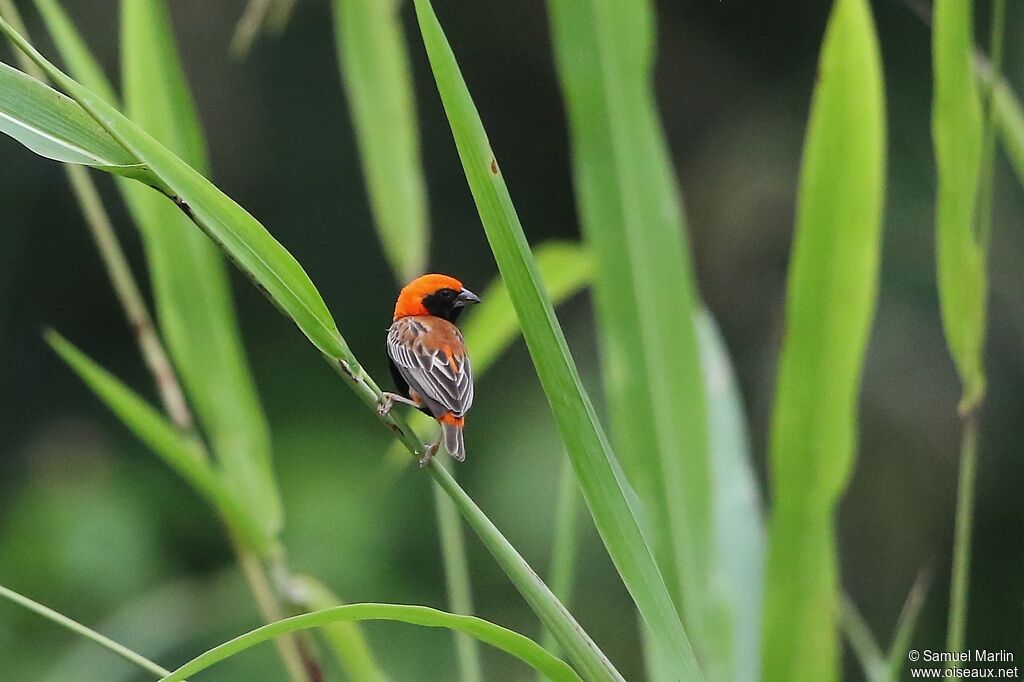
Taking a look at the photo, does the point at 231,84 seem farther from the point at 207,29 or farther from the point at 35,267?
the point at 35,267

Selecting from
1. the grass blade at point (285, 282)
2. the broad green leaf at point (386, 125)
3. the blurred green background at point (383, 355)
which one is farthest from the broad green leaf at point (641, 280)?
the blurred green background at point (383, 355)

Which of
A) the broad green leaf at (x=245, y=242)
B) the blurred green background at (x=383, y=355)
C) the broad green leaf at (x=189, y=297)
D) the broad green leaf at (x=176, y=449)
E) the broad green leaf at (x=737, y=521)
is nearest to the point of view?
the broad green leaf at (x=245, y=242)

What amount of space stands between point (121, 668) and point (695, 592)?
1.37 metres

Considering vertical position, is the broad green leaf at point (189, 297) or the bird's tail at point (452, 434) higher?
the broad green leaf at point (189, 297)

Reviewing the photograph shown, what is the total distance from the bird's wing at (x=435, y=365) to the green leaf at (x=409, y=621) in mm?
253

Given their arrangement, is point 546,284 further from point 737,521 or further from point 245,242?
point 245,242

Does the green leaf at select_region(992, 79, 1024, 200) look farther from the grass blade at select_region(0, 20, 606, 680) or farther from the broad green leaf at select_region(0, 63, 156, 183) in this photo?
the broad green leaf at select_region(0, 63, 156, 183)

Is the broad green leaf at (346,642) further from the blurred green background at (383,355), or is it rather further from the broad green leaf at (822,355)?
the blurred green background at (383,355)

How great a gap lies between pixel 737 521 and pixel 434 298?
0.44 meters

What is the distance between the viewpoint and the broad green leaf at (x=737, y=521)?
1.19m

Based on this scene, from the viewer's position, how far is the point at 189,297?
1.10 metres

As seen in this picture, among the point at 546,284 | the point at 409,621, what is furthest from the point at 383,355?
the point at 409,621

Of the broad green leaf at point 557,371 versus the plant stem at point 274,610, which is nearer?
the broad green leaf at point 557,371

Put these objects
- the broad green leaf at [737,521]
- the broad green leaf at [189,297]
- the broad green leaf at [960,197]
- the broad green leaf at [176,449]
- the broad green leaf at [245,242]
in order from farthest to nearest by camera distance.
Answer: the broad green leaf at [737,521] → the broad green leaf at [189,297] → the broad green leaf at [176,449] → the broad green leaf at [960,197] → the broad green leaf at [245,242]
